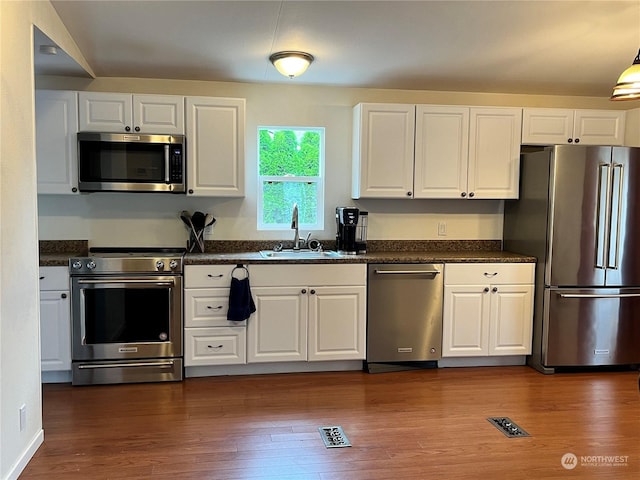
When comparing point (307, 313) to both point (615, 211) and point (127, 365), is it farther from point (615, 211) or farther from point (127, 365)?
point (615, 211)

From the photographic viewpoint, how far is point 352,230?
158 inches

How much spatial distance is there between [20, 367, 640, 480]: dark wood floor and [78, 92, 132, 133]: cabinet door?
1814 mm

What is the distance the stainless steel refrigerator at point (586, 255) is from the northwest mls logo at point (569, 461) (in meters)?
1.33

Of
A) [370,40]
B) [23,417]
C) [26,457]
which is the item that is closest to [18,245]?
[23,417]

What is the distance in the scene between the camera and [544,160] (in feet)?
12.5

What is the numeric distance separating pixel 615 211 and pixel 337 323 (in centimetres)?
220

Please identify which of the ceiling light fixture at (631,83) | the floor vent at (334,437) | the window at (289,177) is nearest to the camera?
the ceiling light fixture at (631,83)

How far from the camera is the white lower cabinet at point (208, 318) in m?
3.59

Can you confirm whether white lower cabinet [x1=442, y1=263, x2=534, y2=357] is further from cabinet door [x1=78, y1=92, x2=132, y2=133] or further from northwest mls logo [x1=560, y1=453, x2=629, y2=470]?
cabinet door [x1=78, y1=92, x2=132, y2=133]

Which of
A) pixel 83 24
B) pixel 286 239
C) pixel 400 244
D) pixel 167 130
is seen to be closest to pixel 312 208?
pixel 286 239

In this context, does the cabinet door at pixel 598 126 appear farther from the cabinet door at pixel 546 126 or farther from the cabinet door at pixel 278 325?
the cabinet door at pixel 278 325

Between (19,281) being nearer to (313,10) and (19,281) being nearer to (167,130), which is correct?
(167,130)

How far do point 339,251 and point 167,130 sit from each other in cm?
159

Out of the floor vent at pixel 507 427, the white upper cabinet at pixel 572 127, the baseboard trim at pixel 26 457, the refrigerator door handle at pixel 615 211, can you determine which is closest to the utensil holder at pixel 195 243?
the baseboard trim at pixel 26 457
